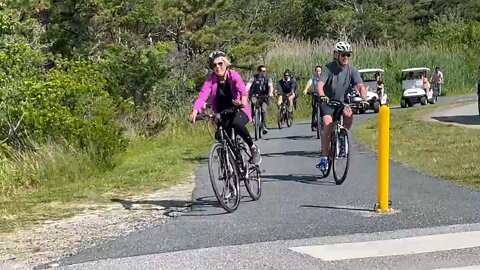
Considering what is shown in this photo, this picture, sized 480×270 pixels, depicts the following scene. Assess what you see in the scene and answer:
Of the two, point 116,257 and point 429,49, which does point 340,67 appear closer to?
point 116,257

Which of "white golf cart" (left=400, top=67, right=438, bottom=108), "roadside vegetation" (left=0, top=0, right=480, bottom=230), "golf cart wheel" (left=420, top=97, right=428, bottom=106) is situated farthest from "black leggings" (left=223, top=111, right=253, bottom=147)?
"golf cart wheel" (left=420, top=97, right=428, bottom=106)

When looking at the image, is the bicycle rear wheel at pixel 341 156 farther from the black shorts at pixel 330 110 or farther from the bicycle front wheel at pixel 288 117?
the bicycle front wheel at pixel 288 117

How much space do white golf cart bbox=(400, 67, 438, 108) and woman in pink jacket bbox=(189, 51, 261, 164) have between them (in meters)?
27.8

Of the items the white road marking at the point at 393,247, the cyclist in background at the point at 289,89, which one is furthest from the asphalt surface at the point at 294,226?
the cyclist in background at the point at 289,89

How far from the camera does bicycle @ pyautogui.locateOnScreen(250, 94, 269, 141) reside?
20266 mm

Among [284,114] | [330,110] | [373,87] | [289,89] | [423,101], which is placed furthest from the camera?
[423,101]

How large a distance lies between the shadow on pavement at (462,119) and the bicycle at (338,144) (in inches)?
493

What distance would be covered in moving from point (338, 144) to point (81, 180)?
14.1ft

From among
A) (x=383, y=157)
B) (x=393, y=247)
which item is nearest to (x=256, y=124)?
(x=383, y=157)

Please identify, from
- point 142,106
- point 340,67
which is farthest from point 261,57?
point 340,67

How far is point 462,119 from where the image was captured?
24578 mm

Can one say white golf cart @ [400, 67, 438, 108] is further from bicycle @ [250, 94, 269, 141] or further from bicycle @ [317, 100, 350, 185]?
bicycle @ [317, 100, 350, 185]

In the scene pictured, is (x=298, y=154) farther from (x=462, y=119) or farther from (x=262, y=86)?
(x=462, y=119)

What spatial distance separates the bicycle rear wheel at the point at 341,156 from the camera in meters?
11.0
